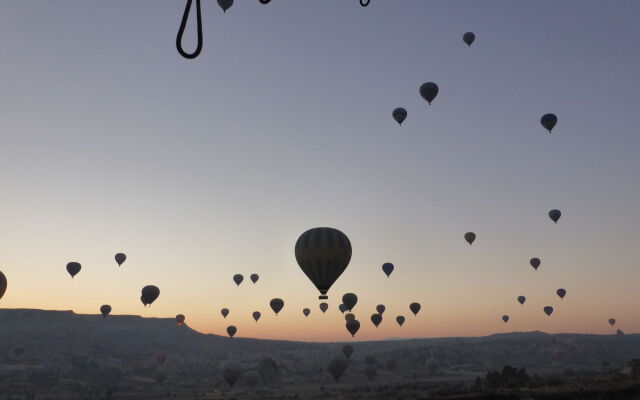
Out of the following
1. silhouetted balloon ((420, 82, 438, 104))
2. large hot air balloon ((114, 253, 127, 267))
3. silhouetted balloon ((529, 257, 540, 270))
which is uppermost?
silhouetted balloon ((420, 82, 438, 104))

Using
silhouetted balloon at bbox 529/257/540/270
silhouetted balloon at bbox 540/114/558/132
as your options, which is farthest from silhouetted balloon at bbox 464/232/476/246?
silhouetted balloon at bbox 540/114/558/132

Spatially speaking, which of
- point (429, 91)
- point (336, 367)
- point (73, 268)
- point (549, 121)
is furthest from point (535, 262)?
point (73, 268)

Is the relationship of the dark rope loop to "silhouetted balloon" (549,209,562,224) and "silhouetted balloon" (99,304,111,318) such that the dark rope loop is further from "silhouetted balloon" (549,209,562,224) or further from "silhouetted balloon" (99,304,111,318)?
"silhouetted balloon" (99,304,111,318)

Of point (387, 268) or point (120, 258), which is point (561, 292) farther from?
point (120, 258)

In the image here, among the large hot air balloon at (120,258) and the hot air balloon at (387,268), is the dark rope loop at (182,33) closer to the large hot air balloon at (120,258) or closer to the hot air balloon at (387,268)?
the hot air balloon at (387,268)

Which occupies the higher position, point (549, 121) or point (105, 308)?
point (549, 121)

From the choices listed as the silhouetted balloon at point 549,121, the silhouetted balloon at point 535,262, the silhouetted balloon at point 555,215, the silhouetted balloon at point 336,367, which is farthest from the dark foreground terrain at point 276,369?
the silhouetted balloon at point 549,121
